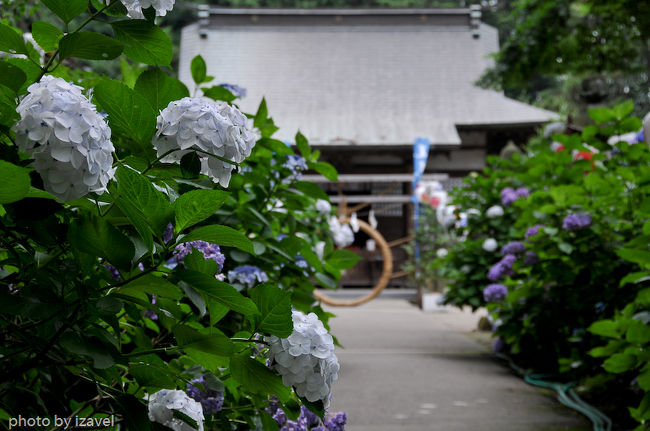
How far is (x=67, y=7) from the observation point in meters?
0.63

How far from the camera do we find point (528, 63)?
5.53 m

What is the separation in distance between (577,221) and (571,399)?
0.81 m

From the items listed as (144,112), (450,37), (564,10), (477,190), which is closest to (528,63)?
(564,10)

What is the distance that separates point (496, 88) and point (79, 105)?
6291 millimetres

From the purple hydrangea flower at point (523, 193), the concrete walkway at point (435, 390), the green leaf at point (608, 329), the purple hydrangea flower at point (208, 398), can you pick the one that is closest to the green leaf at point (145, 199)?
the purple hydrangea flower at point (208, 398)

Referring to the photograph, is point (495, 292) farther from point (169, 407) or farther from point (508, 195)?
point (169, 407)

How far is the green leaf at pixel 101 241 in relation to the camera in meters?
0.58

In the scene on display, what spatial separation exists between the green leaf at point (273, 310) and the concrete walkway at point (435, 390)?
186 centimetres

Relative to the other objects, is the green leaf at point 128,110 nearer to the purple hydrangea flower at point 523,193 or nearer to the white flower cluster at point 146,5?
the white flower cluster at point 146,5

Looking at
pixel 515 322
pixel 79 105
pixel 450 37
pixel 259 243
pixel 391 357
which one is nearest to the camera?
pixel 79 105

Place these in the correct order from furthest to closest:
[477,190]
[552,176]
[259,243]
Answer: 1. [477,190]
2. [552,176]
3. [259,243]

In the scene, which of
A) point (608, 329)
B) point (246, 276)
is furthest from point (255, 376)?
point (608, 329)

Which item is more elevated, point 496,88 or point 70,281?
point 496,88

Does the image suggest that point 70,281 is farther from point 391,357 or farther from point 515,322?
point 391,357
